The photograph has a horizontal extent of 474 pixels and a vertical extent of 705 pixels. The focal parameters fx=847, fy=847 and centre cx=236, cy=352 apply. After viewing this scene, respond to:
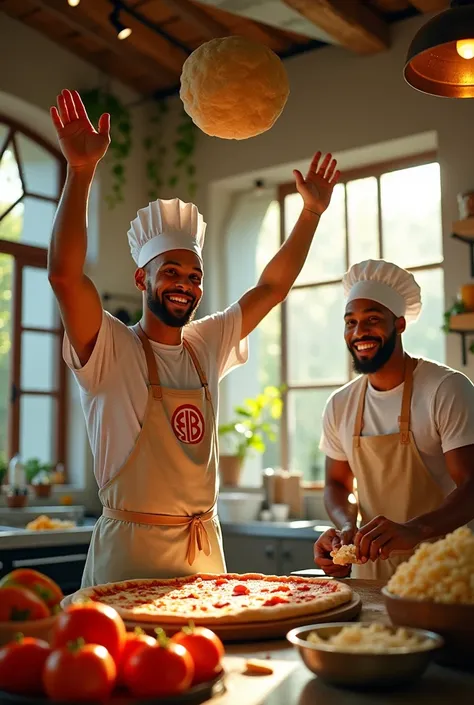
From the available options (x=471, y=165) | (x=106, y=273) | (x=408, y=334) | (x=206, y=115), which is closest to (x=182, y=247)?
(x=206, y=115)

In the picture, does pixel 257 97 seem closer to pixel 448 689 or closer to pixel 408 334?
pixel 448 689

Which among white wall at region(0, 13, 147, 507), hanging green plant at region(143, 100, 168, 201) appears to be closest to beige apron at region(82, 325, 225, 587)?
white wall at region(0, 13, 147, 507)

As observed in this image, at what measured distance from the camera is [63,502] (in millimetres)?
5445

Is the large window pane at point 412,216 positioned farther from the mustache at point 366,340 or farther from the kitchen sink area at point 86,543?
the mustache at point 366,340

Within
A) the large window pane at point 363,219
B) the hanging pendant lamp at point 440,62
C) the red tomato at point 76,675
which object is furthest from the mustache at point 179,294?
the large window pane at point 363,219

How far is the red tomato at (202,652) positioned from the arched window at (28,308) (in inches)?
179

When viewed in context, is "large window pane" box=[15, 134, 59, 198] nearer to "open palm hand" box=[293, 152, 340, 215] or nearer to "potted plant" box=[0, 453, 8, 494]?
"potted plant" box=[0, 453, 8, 494]

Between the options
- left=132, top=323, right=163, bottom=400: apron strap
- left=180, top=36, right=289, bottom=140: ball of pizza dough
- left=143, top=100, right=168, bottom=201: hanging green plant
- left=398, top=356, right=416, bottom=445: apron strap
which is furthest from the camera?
left=143, top=100, right=168, bottom=201: hanging green plant

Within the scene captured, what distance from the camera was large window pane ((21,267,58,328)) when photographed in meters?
5.73

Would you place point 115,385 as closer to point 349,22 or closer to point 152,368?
point 152,368

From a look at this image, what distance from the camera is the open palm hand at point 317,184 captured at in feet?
8.89

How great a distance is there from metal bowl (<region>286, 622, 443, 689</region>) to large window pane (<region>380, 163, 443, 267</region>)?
4.12 metres

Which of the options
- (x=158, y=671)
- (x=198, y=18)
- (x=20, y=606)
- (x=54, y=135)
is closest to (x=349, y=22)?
(x=198, y=18)

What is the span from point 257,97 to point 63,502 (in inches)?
154
